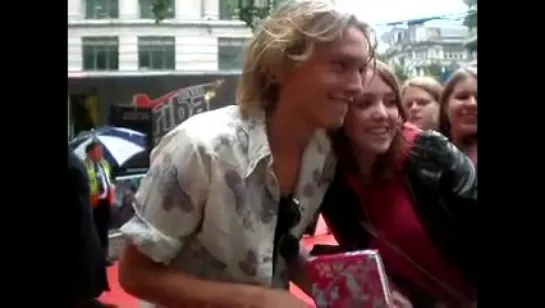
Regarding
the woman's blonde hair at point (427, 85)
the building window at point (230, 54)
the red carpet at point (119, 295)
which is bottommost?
the red carpet at point (119, 295)

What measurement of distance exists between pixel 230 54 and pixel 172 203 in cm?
21

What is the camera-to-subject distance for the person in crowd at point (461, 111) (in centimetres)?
104

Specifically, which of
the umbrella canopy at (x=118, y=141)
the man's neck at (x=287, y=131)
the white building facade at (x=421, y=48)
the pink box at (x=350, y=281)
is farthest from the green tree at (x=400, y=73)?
the umbrella canopy at (x=118, y=141)

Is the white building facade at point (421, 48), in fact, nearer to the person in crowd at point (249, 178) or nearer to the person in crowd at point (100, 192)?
the person in crowd at point (249, 178)

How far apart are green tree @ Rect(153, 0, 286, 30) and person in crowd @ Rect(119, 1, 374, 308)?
2 cm

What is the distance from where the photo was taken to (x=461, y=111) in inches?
41.7

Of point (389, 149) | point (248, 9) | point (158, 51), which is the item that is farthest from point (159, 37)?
point (389, 149)

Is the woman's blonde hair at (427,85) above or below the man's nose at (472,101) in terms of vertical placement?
above

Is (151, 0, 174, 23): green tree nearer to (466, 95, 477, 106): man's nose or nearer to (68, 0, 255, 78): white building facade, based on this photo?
(68, 0, 255, 78): white building facade

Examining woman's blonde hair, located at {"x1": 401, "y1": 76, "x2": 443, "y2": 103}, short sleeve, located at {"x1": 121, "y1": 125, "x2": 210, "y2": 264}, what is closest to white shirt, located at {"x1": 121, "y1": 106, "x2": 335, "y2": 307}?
short sleeve, located at {"x1": 121, "y1": 125, "x2": 210, "y2": 264}

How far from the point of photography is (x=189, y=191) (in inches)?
39.6

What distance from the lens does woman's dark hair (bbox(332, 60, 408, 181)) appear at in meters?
1.08

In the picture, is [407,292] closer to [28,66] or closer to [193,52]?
[193,52]

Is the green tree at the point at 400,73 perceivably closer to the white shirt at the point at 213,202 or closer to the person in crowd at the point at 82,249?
the white shirt at the point at 213,202
